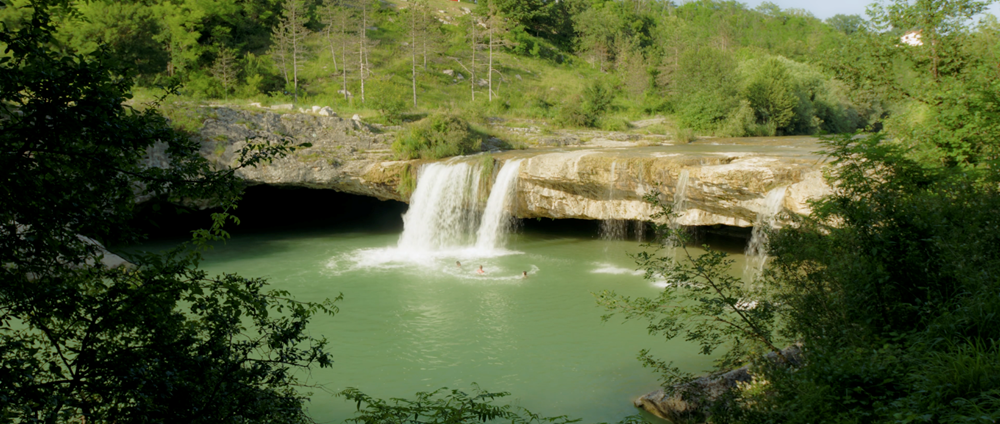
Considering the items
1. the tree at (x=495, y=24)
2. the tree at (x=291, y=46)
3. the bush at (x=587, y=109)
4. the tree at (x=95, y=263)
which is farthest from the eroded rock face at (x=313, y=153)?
the tree at (x=495, y=24)

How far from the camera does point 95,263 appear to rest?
3664 mm

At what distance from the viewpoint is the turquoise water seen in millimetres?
8648

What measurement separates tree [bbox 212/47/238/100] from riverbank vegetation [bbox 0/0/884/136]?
0.25 feet

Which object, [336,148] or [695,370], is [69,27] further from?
[695,370]

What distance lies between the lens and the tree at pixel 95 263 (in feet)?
10.9

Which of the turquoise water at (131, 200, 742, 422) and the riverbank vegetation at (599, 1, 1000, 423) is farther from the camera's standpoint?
the turquoise water at (131, 200, 742, 422)

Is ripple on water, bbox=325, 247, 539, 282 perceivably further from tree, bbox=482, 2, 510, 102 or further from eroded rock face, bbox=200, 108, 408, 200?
tree, bbox=482, 2, 510, 102

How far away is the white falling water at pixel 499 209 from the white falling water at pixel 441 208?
57 centimetres

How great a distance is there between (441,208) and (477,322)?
6786 millimetres

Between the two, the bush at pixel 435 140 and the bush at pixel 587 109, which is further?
the bush at pixel 587 109

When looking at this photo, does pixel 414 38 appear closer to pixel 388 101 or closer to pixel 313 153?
pixel 388 101

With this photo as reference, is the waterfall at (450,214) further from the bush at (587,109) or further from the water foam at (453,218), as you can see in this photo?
the bush at (587,109)

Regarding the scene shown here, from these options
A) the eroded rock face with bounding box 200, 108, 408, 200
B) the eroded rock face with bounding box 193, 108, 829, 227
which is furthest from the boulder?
the eroded rock face with bounding box 200, 108, 408, 200

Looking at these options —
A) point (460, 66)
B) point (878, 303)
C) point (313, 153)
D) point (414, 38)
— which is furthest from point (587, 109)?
point (878, 303)
